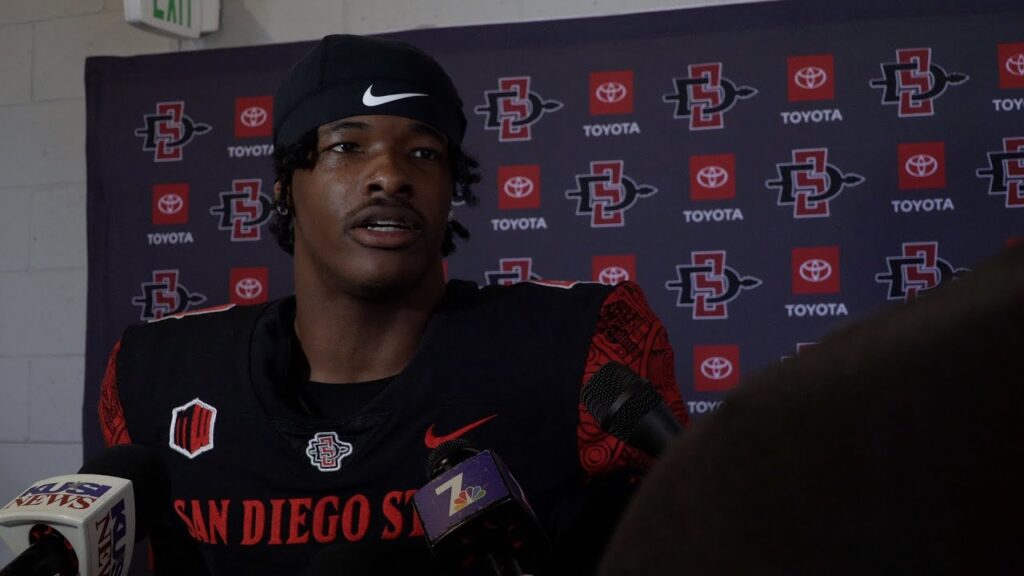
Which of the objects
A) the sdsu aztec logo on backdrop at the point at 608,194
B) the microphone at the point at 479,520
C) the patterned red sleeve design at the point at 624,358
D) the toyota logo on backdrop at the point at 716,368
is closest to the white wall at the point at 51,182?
the sdsu aztec logo on backdrop at the point at 608,194

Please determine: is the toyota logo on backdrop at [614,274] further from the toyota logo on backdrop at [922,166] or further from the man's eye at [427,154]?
the man's eye at [427,154]

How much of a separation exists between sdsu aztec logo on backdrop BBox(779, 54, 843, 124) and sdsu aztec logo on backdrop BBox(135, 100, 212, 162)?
1340 millimetres

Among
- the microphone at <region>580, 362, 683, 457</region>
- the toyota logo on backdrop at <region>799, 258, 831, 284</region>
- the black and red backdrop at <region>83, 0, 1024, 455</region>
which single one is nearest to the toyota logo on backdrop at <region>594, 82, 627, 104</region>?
the black and red backdrop at <region>83, 0, 1024, 455</region>

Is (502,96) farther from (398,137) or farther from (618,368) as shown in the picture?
(618,368)

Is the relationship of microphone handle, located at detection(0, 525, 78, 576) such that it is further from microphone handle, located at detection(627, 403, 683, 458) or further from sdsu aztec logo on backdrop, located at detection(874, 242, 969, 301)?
sdsu aztec logo on backdrop, located at detection(874, 242, 969, 301)

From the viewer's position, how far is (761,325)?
6.89ft

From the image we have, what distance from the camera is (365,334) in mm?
1328

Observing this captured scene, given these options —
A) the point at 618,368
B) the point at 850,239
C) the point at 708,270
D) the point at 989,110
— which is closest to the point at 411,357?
the point at 618,368

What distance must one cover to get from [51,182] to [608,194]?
1.41 meters

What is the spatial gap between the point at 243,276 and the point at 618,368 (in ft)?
5.93

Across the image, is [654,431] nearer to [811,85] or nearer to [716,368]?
[716,368]

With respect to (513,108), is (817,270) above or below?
below

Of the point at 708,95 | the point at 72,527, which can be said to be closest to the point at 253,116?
the point at 708,95

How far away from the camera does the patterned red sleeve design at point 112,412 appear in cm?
131
